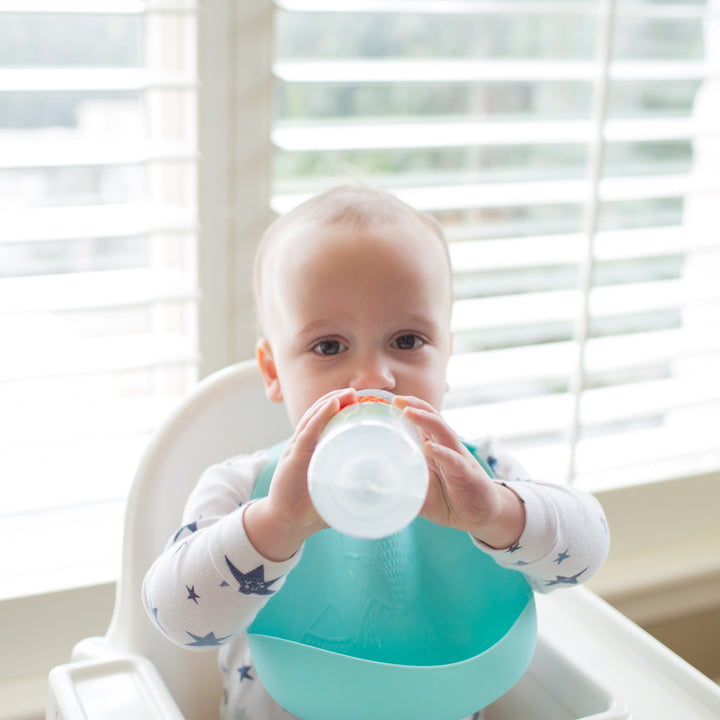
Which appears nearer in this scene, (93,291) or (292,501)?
(292,501)

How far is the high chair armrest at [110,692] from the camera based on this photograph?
748 mm

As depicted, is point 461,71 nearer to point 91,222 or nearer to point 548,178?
point 548,178

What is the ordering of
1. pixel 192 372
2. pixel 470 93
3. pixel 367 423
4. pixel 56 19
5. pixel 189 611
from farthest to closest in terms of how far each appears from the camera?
pixel 470 93 < pixel 192 372 < pixel 56 19 < pixel 189 611 < pixel 367 423

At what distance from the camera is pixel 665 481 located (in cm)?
152

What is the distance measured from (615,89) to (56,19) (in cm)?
99

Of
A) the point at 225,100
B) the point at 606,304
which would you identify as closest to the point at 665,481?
the point at 606,304

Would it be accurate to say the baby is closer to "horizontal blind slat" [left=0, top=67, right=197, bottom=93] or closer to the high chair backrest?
the high chair backrest

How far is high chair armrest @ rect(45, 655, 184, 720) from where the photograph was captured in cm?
75

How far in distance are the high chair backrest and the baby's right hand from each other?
0.68ft

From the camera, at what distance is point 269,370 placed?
3.17ft

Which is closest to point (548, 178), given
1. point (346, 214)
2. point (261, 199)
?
point (261, 199)

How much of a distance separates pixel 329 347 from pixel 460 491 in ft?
0.68

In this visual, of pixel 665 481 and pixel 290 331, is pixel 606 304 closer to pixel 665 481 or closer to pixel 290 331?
pixel 665 481

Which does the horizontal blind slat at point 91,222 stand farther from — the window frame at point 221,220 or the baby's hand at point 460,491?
the baby's hand at point 460,491
